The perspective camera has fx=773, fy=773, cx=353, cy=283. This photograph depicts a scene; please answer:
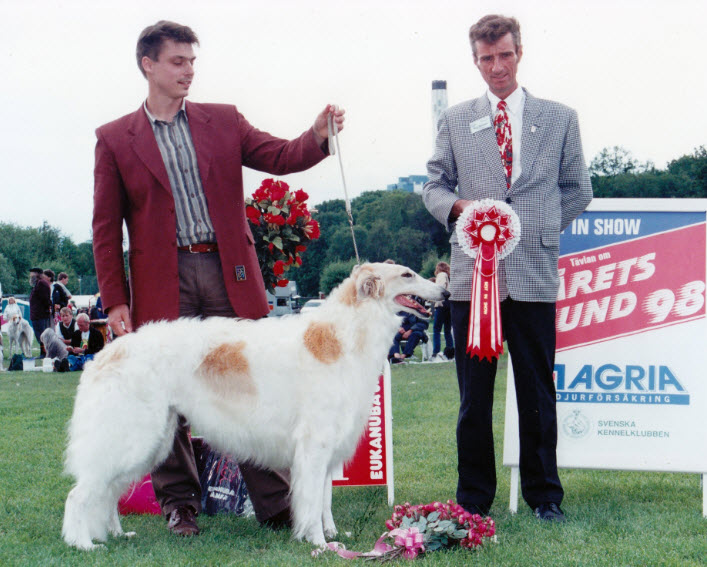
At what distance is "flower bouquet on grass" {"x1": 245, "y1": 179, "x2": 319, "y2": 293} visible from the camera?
196 inches

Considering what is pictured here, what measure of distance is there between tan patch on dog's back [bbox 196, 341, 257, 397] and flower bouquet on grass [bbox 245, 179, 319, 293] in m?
1.13

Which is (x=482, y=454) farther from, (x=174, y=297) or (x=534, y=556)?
(x=174, y=297)

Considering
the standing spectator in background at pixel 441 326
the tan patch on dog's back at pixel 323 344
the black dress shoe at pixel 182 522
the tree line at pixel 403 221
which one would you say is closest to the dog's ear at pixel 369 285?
the tan patch on dog's back at pixel 323 344

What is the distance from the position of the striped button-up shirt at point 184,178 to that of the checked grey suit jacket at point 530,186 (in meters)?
1.28

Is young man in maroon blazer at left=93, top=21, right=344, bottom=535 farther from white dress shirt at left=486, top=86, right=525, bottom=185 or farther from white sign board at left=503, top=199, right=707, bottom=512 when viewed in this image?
white sign board at left=503, top=199, right=707, bottom=512

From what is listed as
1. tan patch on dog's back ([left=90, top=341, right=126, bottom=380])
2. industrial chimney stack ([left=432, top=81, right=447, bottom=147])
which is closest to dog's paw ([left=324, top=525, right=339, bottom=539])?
tan patch on dog's back ([left=90, top=341, right=126, bottom=380])

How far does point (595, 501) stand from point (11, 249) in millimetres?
71137

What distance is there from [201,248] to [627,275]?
2542 millimetres

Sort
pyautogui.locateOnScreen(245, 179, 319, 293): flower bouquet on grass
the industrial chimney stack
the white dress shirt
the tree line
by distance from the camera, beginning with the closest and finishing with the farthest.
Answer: the white dress shirt, pyautogui.locateOnScreen(245, 179, 319, 293): flower bouquet on grass, the industrial chimney stack, the tree line

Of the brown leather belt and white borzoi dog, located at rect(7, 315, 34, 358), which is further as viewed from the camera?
white borzoi dog, located at rect(7, 315, 34, 358)

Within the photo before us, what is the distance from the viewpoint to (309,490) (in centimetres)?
392

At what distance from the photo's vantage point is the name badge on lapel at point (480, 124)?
4184 millimetres

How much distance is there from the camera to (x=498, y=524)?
4.22m

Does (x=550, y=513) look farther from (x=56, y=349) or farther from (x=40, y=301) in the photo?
(x=40, y=301)
